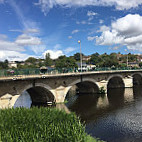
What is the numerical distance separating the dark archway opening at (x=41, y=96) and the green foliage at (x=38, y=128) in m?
17.2

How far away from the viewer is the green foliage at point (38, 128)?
11.6 metres

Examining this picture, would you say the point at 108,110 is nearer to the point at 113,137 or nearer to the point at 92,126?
the point at 92,126

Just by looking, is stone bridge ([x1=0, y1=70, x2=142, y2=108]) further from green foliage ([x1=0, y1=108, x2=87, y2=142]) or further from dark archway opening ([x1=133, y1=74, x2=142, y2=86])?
dark archway opening ([x1=133, y1=74, x2=142, y2=86])

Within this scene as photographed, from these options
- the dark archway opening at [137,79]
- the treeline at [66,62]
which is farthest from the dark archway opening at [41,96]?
the treeline at [66,62]

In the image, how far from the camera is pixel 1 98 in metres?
23.7

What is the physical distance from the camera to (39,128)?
12.6 m

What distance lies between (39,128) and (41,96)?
22.4 meters

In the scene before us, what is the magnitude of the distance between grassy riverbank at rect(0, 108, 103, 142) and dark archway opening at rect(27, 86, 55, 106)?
56.3ft

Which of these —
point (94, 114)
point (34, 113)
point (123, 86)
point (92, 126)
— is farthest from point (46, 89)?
point (123, 86)

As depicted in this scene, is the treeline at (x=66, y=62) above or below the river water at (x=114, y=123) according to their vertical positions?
above

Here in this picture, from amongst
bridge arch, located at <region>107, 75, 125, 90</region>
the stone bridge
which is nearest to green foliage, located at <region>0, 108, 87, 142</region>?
the stone bridge

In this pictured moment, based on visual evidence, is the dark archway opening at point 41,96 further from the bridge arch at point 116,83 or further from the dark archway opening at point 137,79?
the dark archway opening at point 137,79

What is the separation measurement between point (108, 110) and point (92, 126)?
855cm

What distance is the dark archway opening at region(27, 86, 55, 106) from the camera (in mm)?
32469
